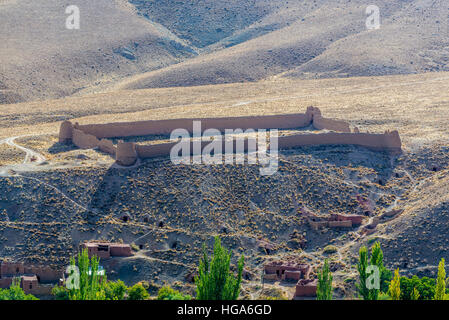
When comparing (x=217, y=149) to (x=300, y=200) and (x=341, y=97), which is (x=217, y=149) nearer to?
(x=300, y=200)

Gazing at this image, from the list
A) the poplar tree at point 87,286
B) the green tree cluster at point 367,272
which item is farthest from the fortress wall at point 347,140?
the poplar tree at point 87,286

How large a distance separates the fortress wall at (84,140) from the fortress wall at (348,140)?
10.6 meters

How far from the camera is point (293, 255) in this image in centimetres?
5316

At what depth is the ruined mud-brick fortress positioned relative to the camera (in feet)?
203

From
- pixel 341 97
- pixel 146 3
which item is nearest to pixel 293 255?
pixel 341 97

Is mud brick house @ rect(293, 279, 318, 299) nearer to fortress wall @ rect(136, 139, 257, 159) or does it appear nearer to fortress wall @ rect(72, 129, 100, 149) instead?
fortress wall @ rect(136, 139, 257, 159)

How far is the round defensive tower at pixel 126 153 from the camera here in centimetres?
5903

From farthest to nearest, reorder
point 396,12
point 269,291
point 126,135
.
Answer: point 396,12, point 126,135, point 269,291

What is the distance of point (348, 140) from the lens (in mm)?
63312

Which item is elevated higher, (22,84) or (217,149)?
(22,84)

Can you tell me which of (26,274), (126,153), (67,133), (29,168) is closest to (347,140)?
(126,153)

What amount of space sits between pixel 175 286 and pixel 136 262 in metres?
2.57
